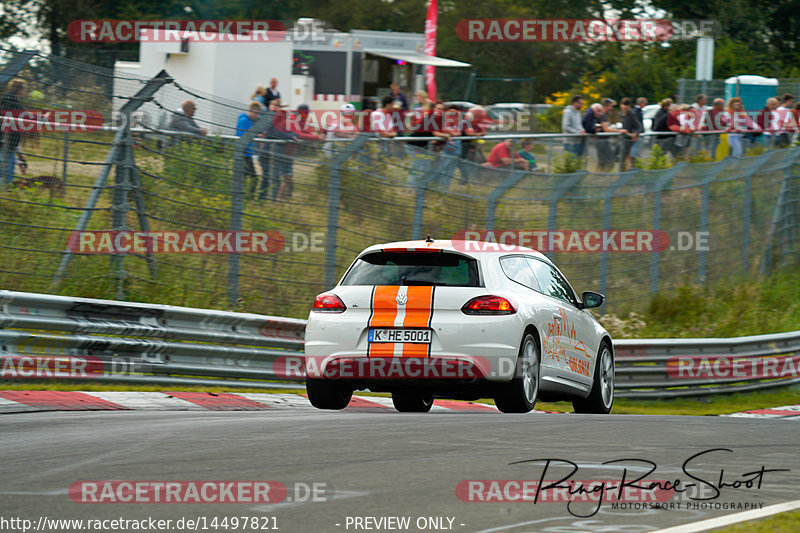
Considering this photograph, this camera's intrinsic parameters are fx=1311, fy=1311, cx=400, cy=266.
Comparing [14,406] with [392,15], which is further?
[392,15]

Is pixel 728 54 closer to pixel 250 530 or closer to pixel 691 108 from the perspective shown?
pixel 691 108

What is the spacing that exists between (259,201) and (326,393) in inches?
165

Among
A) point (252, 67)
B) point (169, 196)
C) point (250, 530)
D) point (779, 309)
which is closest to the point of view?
point (250, 530)

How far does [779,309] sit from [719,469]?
15156 mm

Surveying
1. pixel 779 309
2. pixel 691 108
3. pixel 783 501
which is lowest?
pixel 779 309

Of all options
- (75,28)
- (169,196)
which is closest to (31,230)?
(169,196)

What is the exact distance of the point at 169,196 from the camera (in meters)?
14.3

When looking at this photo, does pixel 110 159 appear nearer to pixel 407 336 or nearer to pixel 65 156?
pixel 65 156

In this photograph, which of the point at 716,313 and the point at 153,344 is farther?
the point at 716,313

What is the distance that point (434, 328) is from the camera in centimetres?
1040

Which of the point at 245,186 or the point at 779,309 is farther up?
the point at 245,186

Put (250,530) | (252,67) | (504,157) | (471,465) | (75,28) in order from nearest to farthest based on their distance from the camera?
(250,530)
(471,465)
(504,157)
(252,67)
(75,28)

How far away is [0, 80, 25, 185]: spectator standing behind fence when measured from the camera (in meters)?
12.6

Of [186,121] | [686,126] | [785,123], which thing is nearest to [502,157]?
[686,126]
